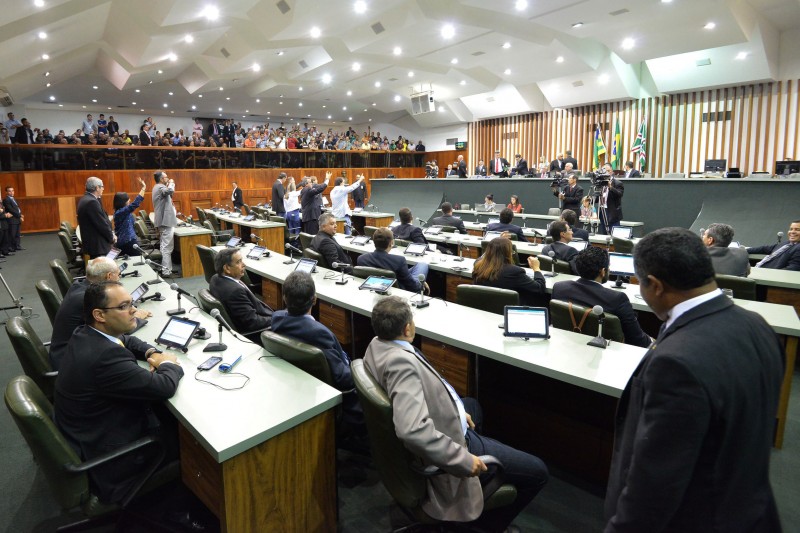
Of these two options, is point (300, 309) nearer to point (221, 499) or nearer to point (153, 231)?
point (221, 499)

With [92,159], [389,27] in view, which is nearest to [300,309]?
[389,27]

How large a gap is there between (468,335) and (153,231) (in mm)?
10001

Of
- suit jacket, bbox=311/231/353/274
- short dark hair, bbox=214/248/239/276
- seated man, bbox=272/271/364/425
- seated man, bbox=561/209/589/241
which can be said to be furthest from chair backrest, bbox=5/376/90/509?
seated man, bbox=561/209/589/241

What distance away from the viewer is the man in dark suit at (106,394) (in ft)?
6.26

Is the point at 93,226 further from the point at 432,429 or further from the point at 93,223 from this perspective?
the point at 432,429

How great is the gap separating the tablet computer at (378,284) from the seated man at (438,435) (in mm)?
1724

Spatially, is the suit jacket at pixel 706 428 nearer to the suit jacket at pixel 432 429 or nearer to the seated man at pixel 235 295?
the suit jacket at pixel 432 429

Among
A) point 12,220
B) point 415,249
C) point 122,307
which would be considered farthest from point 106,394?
point 12,220

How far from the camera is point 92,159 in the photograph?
531 inches

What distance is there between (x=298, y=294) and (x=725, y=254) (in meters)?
3.71

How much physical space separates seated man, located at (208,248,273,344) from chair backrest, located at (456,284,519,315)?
1.47 m

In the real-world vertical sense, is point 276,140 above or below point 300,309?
above

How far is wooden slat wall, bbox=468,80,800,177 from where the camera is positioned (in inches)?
430

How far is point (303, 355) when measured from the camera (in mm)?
2275
